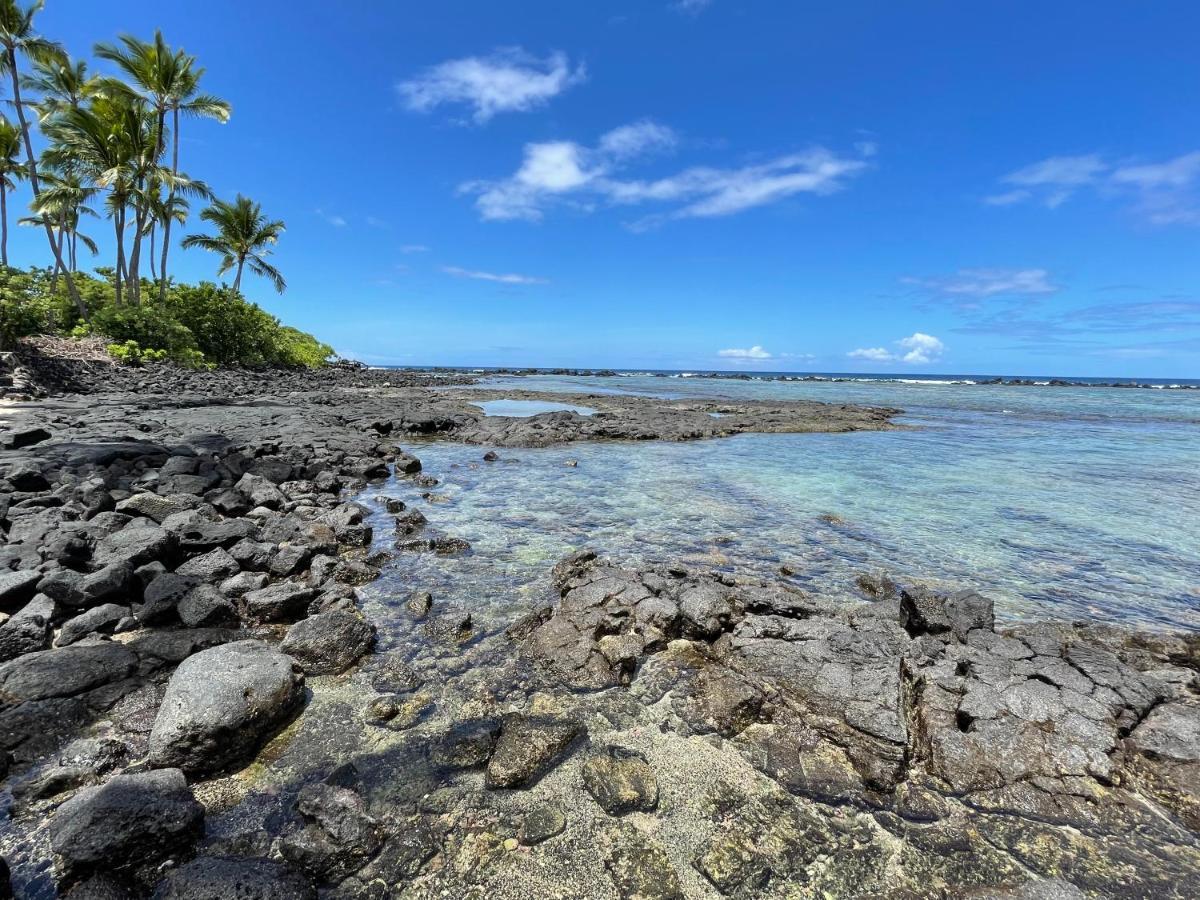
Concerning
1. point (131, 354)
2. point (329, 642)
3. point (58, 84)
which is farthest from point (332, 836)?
point (58, 84)

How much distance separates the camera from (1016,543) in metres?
10.1

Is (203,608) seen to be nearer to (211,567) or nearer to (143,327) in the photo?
(211,567)

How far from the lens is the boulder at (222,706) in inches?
153

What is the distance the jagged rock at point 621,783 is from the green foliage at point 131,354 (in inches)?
1475

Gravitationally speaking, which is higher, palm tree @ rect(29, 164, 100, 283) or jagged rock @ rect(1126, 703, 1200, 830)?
palm tree @ rect(29, 164, 100, 283)

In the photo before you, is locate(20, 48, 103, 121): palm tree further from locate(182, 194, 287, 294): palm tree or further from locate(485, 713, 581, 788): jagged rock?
locate(485, 713, 581, 788): jagged rock

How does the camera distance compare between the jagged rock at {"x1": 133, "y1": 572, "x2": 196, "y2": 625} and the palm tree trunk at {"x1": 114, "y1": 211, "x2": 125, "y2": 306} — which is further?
the palm tree trunk at {"x1": 114, "y1": 211, "x2": 125, "y2": 306}

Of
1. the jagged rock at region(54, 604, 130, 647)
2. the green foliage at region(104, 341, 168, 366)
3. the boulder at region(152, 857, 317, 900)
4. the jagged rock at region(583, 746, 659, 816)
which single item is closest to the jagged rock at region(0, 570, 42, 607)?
the jagged rock at region(54, 604, 130, 647)

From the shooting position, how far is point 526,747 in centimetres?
418

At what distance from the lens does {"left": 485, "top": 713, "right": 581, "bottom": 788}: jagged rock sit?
395 cm

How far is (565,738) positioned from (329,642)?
269 cm

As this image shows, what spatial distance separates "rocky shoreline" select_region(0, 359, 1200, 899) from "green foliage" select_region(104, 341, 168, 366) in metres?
29.7

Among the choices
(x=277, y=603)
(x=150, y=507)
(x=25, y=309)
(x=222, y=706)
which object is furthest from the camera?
(x=25, y=309)

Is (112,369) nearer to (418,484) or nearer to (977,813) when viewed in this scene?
(418,484)
